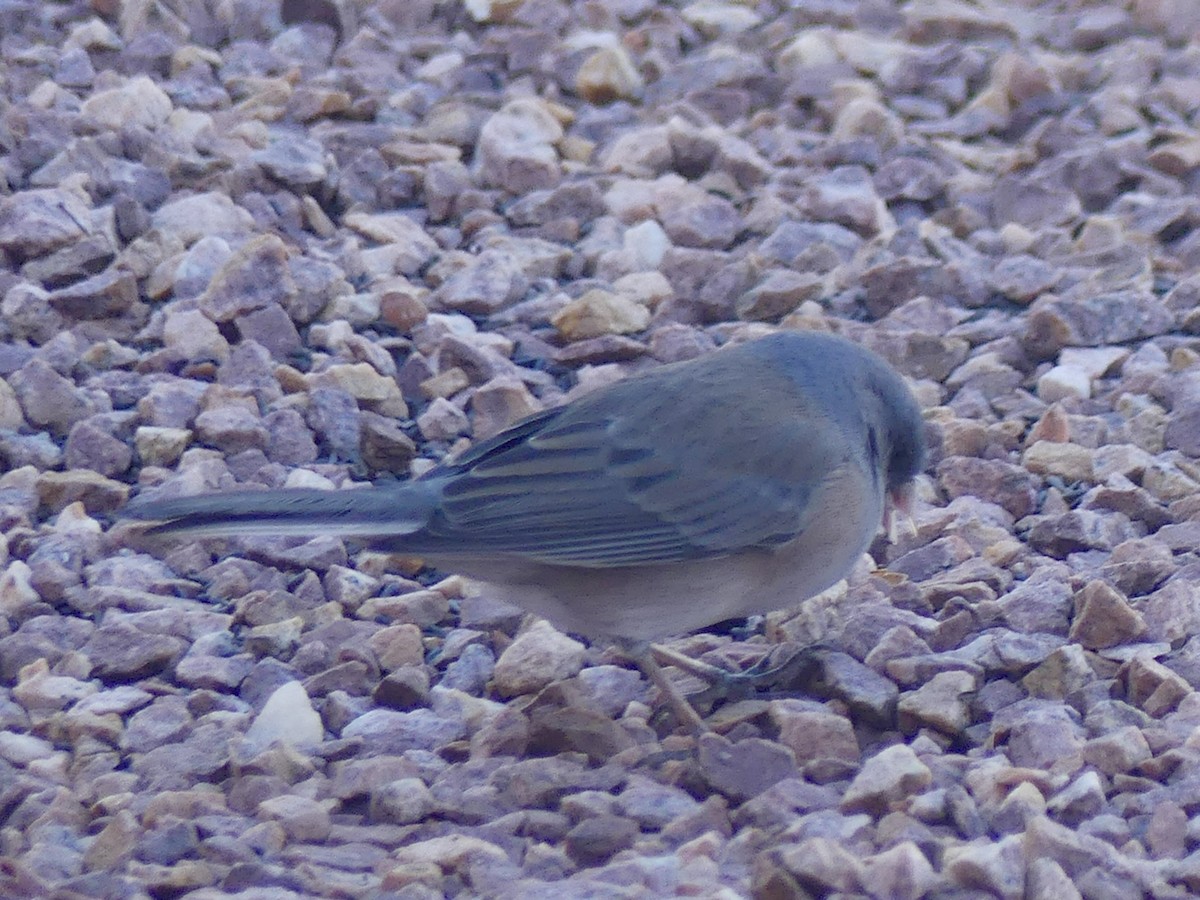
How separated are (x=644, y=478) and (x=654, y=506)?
84 mm

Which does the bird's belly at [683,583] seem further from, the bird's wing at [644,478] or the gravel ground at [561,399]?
the gravel ground at [561,399]

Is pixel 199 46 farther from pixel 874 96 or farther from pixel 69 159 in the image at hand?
Answer: pixel 874 96

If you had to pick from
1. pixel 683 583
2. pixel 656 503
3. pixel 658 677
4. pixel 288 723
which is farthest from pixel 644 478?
pixel 288 723

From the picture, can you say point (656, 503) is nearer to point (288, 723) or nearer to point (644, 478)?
point (644, 478)

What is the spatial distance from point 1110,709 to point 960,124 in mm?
3556

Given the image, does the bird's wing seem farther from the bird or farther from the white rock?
the white rock

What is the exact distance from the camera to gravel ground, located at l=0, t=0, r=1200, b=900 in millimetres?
3223

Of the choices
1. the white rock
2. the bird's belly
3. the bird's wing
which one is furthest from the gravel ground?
the bird's wing

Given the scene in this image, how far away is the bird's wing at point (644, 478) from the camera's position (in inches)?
152

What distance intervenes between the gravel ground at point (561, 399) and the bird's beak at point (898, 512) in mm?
69

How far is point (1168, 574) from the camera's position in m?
4.13

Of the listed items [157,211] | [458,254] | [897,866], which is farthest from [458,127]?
[897,866]

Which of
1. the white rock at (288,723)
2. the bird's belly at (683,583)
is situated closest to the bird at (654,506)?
the bird's belly at (683,583)

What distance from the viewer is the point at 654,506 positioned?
3.93m
